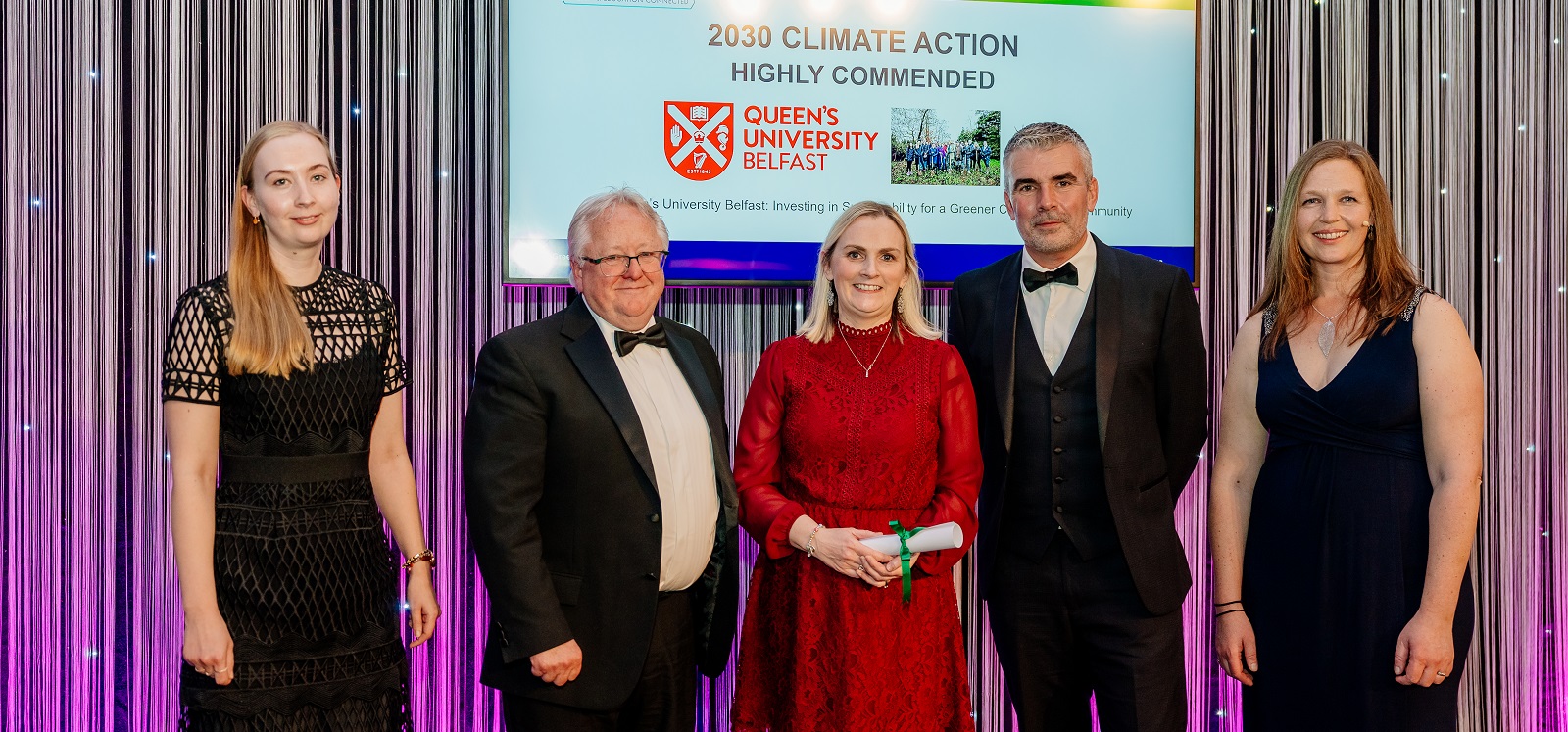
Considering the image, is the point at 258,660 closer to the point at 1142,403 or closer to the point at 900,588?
the point at 900,588

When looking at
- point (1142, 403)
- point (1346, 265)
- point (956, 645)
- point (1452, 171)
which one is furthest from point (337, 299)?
point (1452, 171)

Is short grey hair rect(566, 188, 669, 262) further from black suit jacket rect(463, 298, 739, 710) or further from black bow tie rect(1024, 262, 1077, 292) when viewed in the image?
black bow tie rect(1024, 262, 1077, 292)

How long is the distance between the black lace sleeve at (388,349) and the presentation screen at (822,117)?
837 mm

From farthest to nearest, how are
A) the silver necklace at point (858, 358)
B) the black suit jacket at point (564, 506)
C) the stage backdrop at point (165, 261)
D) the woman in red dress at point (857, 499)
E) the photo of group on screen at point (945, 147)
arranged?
the photo of group on screen at point (945, 147) → the stage backdrop at point (165, 261) → the silver necklace at point (858, 358) → the woman in red dress at point (857, 499) → the black suit jacket at point (564, 506)

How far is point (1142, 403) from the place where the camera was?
2.25m

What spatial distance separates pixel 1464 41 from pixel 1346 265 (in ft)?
5.67

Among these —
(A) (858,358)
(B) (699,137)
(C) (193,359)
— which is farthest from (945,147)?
(C) (193,359)

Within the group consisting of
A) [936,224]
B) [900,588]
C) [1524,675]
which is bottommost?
[1524,675]

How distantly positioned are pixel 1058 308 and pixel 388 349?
4.52ft

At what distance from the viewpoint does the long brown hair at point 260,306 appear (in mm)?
1861

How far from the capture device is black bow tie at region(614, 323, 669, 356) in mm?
2082

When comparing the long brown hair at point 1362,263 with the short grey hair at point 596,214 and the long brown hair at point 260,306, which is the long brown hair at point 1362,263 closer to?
the short grey hair at point 596,214

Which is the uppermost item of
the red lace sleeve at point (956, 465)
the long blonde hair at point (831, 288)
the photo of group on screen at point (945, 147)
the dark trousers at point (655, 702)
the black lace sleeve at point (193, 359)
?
the photo of group on screen at point (945, 147)

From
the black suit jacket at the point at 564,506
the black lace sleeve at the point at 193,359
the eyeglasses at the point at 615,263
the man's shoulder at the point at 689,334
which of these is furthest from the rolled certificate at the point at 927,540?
the black lace sleeve at the point at 193,359
